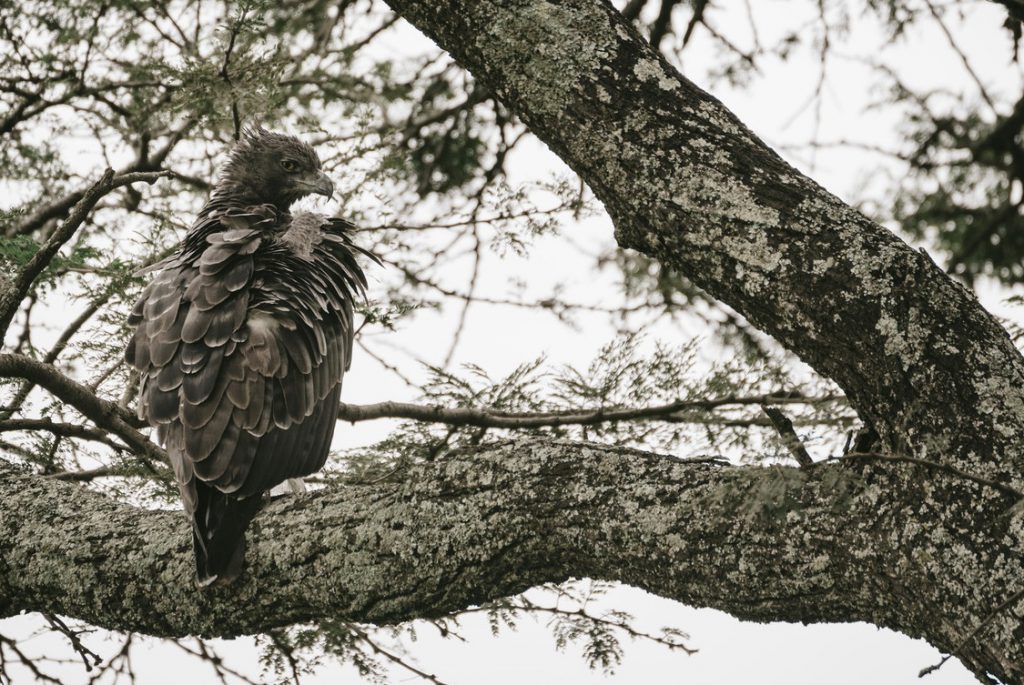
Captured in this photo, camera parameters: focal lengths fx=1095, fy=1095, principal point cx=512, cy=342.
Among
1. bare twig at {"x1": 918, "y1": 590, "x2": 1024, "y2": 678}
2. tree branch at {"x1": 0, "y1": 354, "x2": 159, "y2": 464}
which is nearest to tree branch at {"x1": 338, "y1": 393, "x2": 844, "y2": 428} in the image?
tree branch at {"x1": 0, "y1": 354, "x2": 159, "y2": 464}

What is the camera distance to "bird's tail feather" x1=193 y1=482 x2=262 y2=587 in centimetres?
260

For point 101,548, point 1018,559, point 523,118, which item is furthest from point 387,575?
point 1018,559

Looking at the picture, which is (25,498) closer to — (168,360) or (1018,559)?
(168,360)

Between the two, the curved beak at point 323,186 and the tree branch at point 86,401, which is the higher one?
the curved beak at point 323,186

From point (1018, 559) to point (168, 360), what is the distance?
7.15 feet

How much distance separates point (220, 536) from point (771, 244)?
1.44 metres

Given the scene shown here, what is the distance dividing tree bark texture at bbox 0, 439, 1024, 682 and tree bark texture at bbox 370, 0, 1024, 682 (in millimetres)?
22

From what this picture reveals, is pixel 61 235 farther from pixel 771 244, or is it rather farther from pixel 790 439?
pixel 790 439

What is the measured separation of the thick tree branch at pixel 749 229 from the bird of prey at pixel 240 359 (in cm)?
95

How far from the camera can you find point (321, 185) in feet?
14.6

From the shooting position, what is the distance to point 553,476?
2.43 meters

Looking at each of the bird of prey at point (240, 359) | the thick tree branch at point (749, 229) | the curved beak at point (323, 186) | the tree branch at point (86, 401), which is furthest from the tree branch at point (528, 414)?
the thick tree branch at point (749, 229)

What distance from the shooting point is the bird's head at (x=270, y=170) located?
14.7 ft

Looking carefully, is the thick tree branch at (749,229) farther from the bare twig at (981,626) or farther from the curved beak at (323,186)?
the curved beak at (323,186)
